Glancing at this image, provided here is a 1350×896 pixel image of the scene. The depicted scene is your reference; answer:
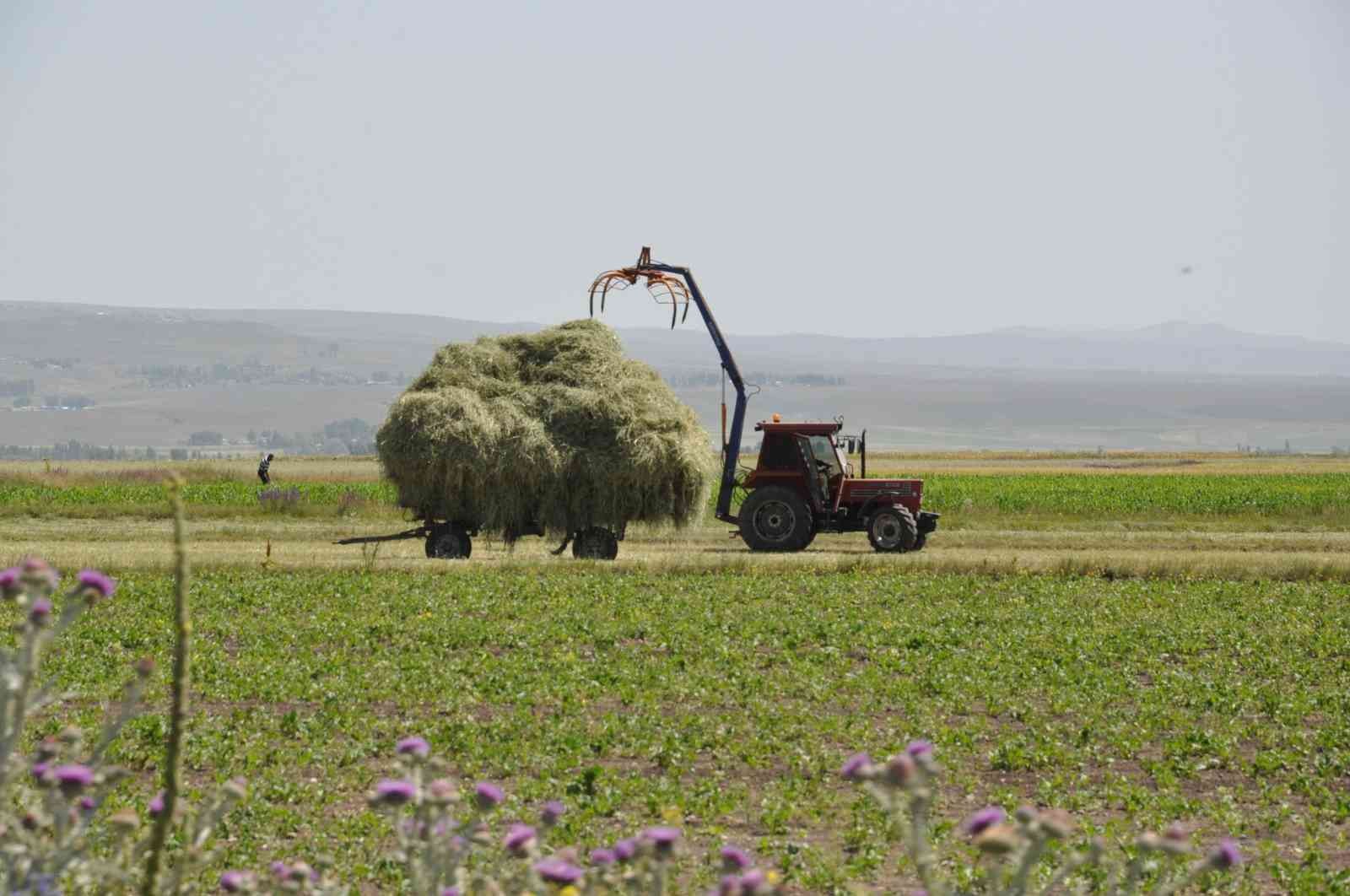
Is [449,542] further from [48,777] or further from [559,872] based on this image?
[559,872]

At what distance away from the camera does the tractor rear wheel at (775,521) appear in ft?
88.6

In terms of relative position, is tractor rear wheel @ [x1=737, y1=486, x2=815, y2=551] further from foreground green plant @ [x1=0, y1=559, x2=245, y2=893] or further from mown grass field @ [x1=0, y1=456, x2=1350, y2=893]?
foreground green plant @ [x1=0, y1=559, x2=245, y2=893]

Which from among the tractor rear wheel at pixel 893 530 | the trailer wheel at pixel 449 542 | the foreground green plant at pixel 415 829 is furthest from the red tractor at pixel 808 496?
the foreground green plant at pixel 415 829

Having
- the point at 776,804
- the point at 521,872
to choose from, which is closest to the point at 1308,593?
the point at 776,804

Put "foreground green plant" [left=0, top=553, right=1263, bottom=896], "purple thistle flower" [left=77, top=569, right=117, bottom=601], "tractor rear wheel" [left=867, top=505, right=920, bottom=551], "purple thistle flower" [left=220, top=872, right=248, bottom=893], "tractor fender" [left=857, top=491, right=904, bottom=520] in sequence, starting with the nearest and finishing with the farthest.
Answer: "foreground green plant" [left=0, top=553, right=1263, bottom=896], "purple thistle flower" [left=77, top=569, right=117, bottom=601], "purple thistle flower" [left=220, top=872, right=248, bottom=893], "tractor rear wheel" [left=867, top=505, right=920, bottom=551], "tractor fender" [left=857, top=491, right=904, bottom=520]

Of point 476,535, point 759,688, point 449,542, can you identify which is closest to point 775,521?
point 476,535

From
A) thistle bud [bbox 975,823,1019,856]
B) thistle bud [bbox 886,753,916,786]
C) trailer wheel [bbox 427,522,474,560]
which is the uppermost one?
thistle bud [bbox 886,753,916,786]

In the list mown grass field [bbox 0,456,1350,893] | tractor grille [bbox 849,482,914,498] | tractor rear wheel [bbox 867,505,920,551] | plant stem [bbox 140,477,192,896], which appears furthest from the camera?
tractor grille [bbox 849,482,914,498]

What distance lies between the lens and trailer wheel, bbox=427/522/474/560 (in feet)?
79.2

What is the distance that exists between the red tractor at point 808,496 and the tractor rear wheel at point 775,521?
1 centimetres

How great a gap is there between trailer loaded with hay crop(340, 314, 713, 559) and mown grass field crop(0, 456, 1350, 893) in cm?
90

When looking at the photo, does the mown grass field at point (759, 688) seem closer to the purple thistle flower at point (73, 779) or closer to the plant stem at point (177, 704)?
the plant stem at point (177, 704)

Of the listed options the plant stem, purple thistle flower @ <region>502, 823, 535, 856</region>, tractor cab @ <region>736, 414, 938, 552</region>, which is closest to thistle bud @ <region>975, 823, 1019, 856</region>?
purple thistle flower @ <region>502, 823, 535, 856</region>

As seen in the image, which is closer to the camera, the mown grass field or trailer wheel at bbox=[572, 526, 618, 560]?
the mown grass field
